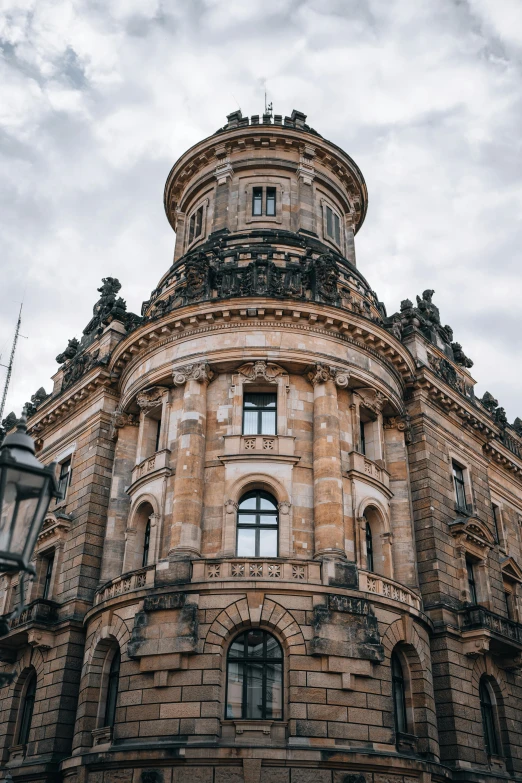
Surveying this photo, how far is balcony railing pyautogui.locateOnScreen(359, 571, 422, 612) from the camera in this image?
2739 centimetres

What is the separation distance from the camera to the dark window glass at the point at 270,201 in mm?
40875

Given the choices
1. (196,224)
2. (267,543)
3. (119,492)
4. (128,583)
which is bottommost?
(128,583)

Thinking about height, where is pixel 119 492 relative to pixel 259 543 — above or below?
above

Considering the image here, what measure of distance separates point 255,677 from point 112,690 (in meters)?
6.05

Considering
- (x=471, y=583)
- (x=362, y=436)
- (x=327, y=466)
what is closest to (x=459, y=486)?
(x=471, y=583)

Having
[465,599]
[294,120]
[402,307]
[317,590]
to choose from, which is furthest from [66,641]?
[294,120]

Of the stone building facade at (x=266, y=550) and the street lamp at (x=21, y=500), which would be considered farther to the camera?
the stone building facade at (x=266, y=550)

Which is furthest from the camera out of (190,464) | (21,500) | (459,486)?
(459,486)

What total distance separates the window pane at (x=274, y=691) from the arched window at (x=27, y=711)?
1128 cm

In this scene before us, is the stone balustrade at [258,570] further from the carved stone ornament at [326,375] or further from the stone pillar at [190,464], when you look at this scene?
the carved stone ornament at [326,375]

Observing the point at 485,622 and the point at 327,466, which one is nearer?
the point at 327,466

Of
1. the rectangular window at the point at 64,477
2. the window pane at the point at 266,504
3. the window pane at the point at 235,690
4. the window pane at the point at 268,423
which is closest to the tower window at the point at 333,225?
the window pane at the point at 268,423

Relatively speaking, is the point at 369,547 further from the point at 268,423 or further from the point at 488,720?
the point at 488,720

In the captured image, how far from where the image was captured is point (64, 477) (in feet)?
121
